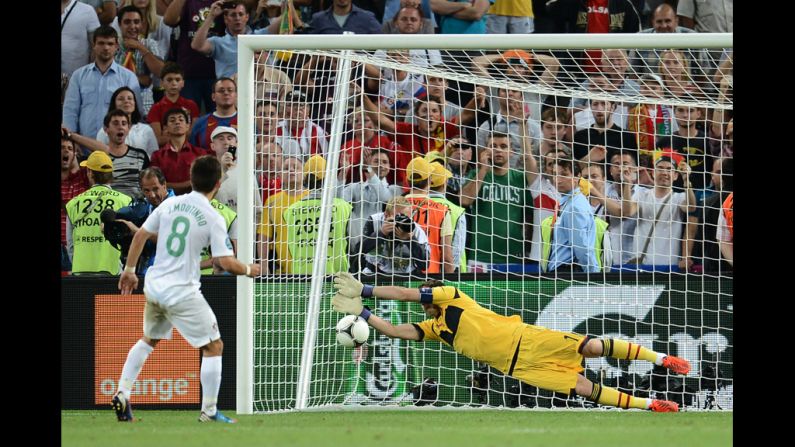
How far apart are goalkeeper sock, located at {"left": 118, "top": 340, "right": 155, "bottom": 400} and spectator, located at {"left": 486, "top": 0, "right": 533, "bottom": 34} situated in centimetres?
754

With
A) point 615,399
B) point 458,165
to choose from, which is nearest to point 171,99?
point 458,165

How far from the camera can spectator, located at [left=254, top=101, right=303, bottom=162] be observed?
11.5m

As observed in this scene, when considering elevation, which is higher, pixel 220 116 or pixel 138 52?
pixel 138 52

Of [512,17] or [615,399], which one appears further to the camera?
[512,17]

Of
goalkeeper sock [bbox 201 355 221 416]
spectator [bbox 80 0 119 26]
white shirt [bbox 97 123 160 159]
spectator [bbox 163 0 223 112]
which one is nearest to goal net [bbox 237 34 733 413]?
goalkeeper sock [bbox 201 355 221 416]

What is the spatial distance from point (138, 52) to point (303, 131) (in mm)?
4389

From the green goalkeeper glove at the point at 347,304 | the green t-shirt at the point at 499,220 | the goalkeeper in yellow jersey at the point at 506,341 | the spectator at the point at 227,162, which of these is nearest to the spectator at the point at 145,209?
the spectator at the point at 227,162

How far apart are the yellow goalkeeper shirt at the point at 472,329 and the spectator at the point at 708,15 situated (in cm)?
586

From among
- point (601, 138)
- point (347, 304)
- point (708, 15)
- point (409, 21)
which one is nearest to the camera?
point (347, 304)

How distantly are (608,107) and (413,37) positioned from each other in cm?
322

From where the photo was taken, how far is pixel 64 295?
11586 millimetres

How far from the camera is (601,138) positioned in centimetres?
1284

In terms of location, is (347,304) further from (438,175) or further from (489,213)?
(489,213)

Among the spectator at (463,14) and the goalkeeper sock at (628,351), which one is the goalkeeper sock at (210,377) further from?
the spectator at (463,14)
